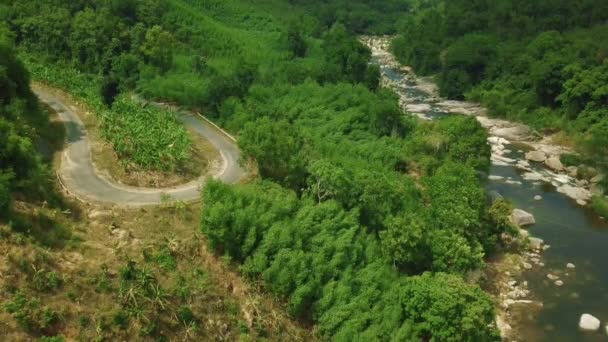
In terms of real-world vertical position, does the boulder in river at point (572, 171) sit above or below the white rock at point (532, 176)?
above

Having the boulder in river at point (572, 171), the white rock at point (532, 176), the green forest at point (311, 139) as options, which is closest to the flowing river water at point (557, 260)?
the white rock at point (532, 176)

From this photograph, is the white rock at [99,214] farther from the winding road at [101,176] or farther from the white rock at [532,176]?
the white rock at [532,176]

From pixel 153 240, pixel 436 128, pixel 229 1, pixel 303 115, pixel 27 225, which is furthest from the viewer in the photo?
pixel 229 1

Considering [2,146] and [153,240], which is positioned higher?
[2,146]

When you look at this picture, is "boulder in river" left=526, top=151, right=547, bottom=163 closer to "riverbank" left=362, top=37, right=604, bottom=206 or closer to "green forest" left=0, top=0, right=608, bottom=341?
"riverbank" left=362, top=37, right=604, bottom=206

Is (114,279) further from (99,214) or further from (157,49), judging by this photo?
(157,49)

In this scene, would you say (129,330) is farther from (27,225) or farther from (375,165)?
(375,165)

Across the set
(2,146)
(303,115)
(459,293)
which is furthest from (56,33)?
(459,293)
